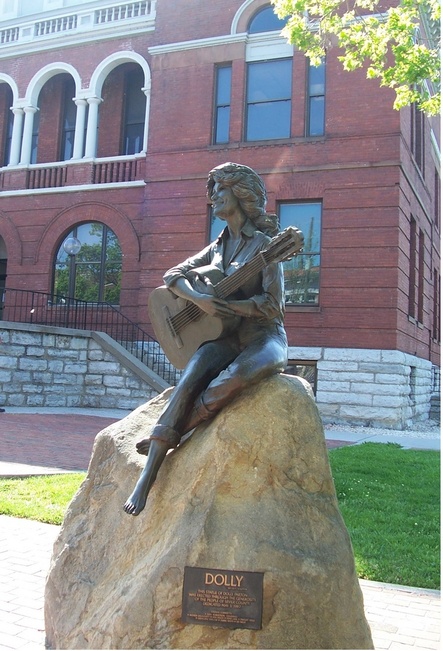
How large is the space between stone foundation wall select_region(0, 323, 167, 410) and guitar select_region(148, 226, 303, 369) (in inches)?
437

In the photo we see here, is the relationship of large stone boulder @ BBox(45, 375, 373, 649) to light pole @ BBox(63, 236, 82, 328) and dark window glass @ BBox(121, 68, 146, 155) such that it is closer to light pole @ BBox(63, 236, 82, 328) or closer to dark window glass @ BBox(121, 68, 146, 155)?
light pole @ BBox(63, 236, 82, 328)

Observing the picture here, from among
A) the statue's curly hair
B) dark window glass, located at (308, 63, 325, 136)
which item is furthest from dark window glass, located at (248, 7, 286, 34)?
the statue's curly hair

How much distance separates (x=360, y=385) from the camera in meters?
15.2

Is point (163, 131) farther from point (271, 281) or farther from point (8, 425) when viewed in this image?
point (271, 281)

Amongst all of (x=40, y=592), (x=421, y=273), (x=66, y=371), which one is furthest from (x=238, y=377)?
(x=421, y=273)

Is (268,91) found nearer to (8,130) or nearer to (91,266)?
(91,266)

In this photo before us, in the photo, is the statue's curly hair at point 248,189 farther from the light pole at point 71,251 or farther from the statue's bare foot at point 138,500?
the light pole at point 71,251

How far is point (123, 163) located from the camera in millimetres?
19531

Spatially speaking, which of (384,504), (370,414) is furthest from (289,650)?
(370,414)

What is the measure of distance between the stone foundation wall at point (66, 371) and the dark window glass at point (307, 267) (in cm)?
447

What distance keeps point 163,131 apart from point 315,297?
6945 millimetres

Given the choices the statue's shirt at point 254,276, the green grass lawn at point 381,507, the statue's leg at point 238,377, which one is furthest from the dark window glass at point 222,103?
the statue's leg at point 238,377

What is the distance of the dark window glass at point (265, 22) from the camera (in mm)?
17484

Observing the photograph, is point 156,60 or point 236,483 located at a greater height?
point 156,60
